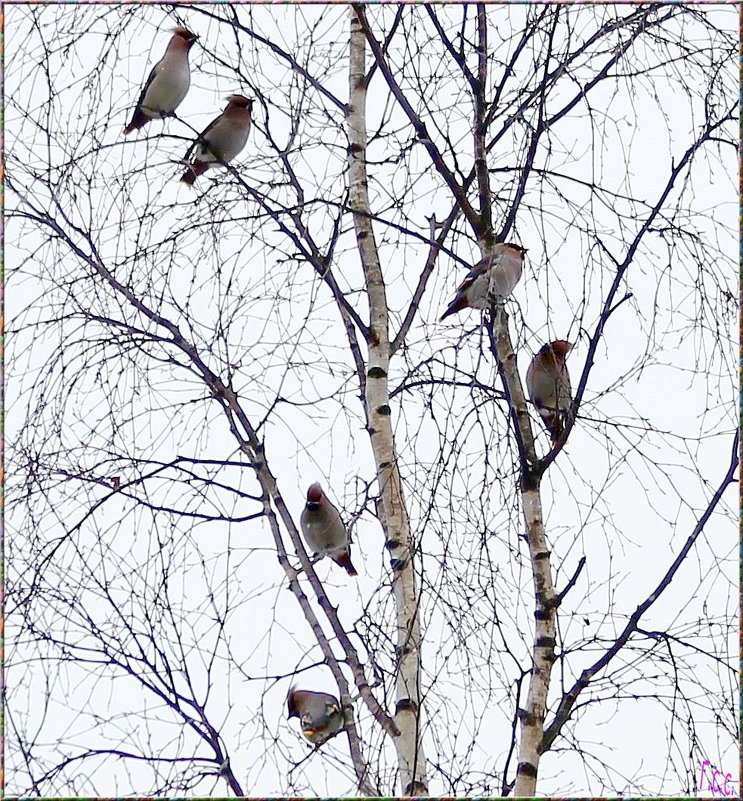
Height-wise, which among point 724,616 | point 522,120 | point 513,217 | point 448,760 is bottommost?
point 448,760

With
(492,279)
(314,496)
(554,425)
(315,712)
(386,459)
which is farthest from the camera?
(314,496)

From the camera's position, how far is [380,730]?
2729mm

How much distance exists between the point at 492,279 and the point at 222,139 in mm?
1051

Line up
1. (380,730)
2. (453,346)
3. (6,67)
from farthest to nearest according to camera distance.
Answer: (6,67), (380,730), (453,346)

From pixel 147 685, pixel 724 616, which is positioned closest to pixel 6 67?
pixel 147 685

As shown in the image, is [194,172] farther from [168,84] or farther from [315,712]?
[315,712]

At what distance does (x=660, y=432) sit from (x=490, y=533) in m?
0.46

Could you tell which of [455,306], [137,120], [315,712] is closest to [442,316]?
[455,306]

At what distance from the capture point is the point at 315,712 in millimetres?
3166

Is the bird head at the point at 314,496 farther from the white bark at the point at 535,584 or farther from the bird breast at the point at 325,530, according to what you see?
the white bark at the point at 535,584

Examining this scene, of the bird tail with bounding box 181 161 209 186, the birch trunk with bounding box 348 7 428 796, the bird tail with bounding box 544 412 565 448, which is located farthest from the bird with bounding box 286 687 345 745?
the bird tail with bounding box 181 161 209 186

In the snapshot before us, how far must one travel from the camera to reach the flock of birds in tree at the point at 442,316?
2.74 metres

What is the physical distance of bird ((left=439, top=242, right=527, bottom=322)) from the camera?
260cm

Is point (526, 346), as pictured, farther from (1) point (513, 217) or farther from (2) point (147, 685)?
(2) point (147, 685)
